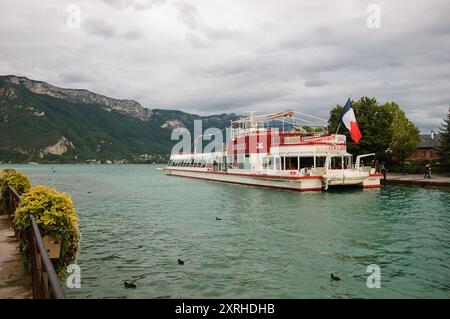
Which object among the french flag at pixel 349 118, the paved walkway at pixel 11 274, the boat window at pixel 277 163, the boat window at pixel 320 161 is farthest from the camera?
the boat window at pixel 277 163

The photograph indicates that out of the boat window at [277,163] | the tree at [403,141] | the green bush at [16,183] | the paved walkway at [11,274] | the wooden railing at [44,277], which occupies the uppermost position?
the tree at [403,141]

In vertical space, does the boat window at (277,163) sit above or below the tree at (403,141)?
below

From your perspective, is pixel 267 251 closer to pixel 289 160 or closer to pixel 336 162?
pixel 289 160

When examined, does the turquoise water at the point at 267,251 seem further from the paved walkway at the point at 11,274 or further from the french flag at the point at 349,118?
the french flag at the point at 349,118

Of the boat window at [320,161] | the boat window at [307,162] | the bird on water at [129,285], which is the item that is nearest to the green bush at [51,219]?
the bird on water at [129,285]

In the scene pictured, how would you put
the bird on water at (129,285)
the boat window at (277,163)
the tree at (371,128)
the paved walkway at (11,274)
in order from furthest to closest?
the tree at (371,128) → the boat window at (277,163) → the bird on water at (129,285) → the paved walkway at (11,274)

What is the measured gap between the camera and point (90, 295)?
10273 mm

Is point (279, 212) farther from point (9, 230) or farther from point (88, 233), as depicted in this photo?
point (9, 230)

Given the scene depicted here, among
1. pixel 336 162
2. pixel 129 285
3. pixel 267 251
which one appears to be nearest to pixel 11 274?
pixel 129 285

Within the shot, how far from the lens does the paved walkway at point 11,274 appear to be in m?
7.20

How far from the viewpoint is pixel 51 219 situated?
8.73 m

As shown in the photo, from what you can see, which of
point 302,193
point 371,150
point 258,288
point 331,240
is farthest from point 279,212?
point 371,150

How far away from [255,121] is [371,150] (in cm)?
1932

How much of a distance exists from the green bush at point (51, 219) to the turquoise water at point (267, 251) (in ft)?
6.12
